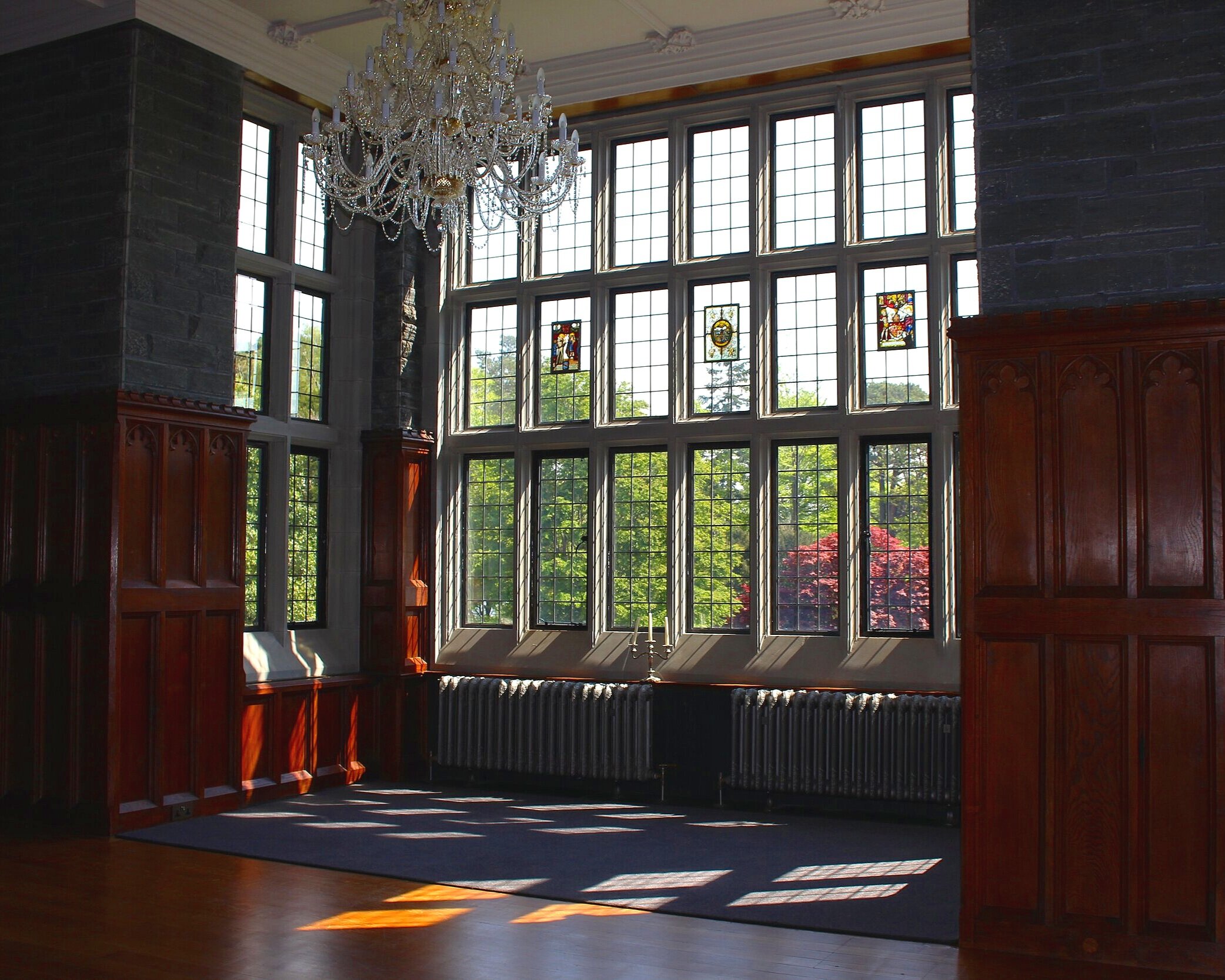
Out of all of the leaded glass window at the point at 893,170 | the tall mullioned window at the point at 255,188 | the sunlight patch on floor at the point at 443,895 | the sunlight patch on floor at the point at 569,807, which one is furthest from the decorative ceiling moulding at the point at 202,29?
the sunlight patch on floor at the point at 443,895

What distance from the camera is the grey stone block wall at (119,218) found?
716cm

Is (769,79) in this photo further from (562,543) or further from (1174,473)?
(1174,473)

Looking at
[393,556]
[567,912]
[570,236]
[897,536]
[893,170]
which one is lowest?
[567,912]

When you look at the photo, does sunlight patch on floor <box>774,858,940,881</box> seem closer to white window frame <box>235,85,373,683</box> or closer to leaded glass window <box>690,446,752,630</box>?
leaded glass window <box>690,446,752,630</box>

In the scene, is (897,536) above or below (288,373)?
below

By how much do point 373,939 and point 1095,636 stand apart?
3186 millimetres

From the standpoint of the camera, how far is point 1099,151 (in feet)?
16.2

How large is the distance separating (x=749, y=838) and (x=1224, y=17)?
4805 mm

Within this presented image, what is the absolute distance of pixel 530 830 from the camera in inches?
282

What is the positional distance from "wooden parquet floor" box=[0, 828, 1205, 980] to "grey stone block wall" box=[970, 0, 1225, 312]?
2.74m

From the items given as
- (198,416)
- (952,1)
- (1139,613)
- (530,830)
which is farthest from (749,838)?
(952,1)

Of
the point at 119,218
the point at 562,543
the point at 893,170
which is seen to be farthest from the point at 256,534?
the point at 893,170

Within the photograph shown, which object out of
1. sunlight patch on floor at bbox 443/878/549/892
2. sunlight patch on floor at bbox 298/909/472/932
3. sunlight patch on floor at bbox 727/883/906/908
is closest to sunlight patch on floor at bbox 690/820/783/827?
sunlight patch on floor at bbox 727/883/906/908

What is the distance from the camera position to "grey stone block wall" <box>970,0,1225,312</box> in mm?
4762
